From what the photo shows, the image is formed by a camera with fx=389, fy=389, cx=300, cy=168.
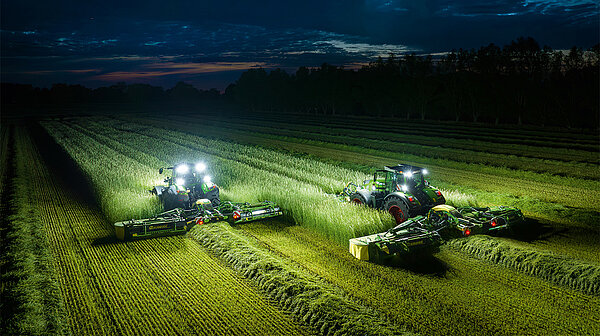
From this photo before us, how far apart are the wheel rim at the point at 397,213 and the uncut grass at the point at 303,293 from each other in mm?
4401

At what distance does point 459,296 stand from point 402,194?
4498 millimetres

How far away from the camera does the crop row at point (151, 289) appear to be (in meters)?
7.43

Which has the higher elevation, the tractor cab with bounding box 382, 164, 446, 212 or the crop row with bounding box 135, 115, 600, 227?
the tractor cab with bounding box 382, 164, 446, 212

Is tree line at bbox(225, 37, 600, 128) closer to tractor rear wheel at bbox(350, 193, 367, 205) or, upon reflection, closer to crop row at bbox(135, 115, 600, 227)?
crop row at bbox(135, 115, 600, 227)

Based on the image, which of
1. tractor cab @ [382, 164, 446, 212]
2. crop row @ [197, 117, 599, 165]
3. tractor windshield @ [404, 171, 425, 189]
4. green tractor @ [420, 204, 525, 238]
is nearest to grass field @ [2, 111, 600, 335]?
green tractor @ [420, 204, 525, 238]

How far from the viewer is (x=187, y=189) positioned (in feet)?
48.1

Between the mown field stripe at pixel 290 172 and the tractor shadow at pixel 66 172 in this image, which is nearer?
the mown field stripe at pixel 290 172

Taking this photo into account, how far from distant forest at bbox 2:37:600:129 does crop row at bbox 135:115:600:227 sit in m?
31.6

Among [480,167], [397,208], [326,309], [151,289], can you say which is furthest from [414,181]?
[480,167]

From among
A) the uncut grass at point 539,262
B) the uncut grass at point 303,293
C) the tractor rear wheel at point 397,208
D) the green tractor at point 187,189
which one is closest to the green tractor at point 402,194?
the tractor rear wheel at point 397,208

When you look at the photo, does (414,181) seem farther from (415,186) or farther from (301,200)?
(301,200)

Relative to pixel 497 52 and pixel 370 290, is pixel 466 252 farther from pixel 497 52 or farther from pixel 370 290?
pixel 497 52

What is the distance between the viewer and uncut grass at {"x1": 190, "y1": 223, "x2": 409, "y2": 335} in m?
7.21

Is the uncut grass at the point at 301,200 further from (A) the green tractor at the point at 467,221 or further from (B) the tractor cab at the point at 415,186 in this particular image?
(A) the green tractor at the point at 467,221
